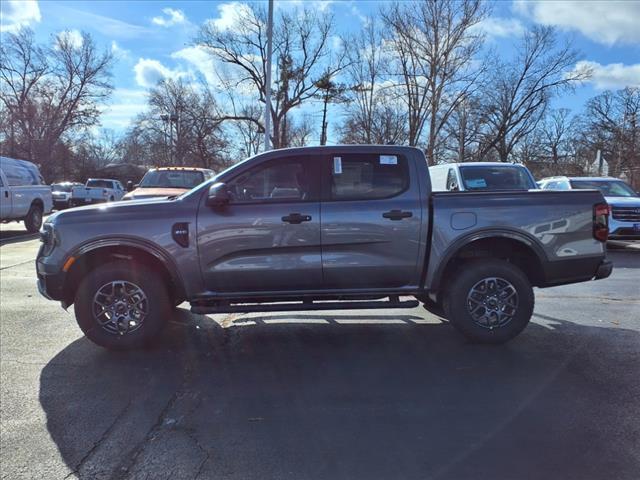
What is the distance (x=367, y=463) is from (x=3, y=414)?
2685mm

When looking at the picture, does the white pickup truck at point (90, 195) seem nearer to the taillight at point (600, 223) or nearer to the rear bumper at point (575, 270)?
the rear bumper at point (575, 270)

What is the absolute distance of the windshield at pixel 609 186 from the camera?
13961 mm

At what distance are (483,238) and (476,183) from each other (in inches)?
271

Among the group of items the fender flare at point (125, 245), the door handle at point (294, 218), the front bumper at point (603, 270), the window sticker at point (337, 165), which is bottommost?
the front bumper at point (603, 270)

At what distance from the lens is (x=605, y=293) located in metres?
7.93

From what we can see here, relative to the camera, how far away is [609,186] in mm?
14203

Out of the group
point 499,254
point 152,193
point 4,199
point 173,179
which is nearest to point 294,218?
point 499,254

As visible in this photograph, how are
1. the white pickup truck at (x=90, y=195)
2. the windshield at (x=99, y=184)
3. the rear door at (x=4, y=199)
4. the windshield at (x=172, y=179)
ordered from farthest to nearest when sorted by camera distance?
the windshield at (x=99, y=184), the white pickup truck at (x=90, y=195), the rear door at (x=4, y=199), the windshield at (x=172, y=179)

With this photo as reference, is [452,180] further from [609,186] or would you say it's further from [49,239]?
[49,239]

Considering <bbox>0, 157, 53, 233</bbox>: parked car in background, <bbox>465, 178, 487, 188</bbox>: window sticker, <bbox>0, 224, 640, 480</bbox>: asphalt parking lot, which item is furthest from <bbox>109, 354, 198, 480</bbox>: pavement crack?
<bbox>0, 157, 53, 233</bbox>: parked car in background

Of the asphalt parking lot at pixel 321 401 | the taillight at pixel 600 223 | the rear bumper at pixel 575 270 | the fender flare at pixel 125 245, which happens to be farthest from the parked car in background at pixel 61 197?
the taillight at pixel 600 223

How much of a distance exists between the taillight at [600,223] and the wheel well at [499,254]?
2.20ft

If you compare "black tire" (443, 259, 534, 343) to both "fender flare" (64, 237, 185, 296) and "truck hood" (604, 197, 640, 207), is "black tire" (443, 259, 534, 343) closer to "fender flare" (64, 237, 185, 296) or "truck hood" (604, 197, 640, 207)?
"fender flare" (64, 237, 185, 296)

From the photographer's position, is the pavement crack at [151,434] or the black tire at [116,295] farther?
the black tire at [116,295]
